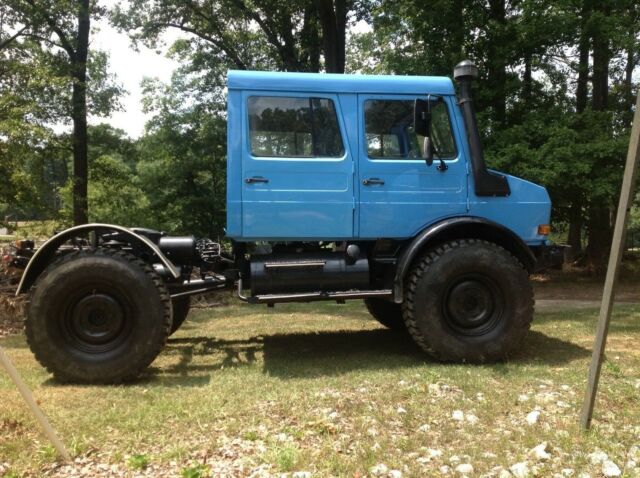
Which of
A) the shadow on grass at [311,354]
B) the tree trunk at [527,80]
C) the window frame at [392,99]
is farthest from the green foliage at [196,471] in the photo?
the tree trunk at [527,80]

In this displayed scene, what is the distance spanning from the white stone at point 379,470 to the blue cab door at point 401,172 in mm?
2521

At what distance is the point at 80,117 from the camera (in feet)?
50.5

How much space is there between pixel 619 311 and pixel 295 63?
13449 millimetres

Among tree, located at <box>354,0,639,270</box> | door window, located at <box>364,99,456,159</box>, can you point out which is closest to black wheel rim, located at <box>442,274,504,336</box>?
door window, located at <box>364,99,456,159</box>

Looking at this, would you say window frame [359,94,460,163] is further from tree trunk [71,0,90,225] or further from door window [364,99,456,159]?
tree trunk [71,0,90,225]

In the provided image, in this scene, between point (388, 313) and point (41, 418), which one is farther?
point (388, 313)

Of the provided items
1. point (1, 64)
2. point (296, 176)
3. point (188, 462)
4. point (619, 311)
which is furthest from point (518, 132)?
point (1, 64)

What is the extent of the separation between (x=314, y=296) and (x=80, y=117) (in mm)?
13250

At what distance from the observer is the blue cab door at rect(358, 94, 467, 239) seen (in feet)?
16.6

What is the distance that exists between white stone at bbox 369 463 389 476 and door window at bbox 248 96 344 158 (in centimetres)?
296

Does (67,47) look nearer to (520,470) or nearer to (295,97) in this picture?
(295,97)

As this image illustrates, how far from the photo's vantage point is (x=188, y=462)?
303cm

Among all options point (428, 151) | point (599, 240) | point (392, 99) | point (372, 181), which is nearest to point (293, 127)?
point (372, 181)

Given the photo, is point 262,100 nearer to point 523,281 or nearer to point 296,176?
point 296,176
